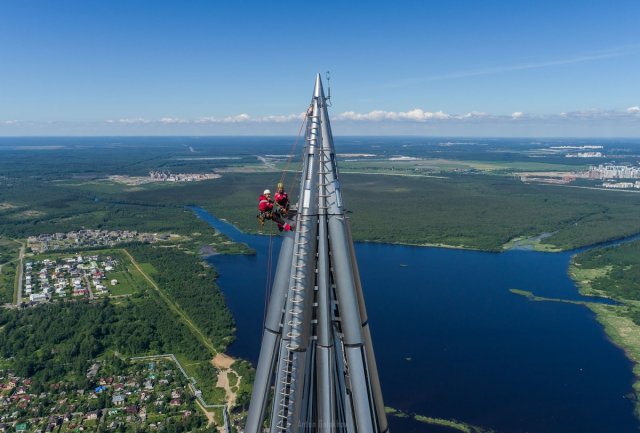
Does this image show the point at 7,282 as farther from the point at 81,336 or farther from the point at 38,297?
the point at 81,336

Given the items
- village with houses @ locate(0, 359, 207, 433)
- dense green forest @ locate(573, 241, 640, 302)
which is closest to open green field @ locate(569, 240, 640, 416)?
dense green forest @ locate(573, 241, 640, 302)

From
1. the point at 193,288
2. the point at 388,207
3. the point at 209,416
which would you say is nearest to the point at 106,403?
the point at 209,416

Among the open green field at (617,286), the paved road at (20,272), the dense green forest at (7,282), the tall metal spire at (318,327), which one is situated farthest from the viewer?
the dense green forest at (7,282)

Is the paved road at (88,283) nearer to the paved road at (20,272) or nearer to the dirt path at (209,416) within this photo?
the paved road at (20,272)

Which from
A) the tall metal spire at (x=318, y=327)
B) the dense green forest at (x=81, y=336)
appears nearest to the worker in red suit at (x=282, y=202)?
the tall metal spire at (x=318, y=327)

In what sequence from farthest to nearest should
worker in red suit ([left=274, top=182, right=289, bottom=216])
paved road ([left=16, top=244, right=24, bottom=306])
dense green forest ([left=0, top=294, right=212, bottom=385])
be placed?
1. paved road ([left=16, top=244, right=24, bottom=306])
2. dense green forest ([left=0, top=294, right=212, bottom=385])
3. worker in red suit ([left=274, top=182, right=289, bottom=216])

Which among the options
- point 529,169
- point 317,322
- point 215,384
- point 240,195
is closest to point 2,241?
point 240,195

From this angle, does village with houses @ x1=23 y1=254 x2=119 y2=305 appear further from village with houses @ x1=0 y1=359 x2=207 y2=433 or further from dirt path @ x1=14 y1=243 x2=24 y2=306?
village with houses @ x1=0 y1=359 x2=207 y2=433
